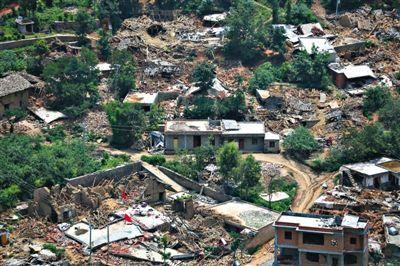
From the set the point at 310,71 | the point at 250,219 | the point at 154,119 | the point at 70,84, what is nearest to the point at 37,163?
the point at 154,119

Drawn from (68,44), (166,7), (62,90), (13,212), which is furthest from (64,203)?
(166,7)

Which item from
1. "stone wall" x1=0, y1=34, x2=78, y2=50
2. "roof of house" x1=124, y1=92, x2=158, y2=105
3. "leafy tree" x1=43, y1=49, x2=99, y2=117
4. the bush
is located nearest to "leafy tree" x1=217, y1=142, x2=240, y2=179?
the bush

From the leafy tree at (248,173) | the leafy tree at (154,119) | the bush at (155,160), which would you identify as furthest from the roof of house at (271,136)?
the bush at (155,160)

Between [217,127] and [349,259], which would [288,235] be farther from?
[217,127]

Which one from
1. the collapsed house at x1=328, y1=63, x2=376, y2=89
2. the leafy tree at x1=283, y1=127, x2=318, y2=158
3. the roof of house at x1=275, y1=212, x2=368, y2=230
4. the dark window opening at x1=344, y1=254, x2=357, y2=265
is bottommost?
the dark window opening at x1=344, y1=254, x2=357, y2=265

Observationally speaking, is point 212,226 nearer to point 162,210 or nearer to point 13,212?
point 162,210

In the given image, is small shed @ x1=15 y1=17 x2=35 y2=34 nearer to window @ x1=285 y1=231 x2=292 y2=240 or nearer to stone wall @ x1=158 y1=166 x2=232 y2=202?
stone wall @ x1=158 y1=166 x2=232 y2=202
